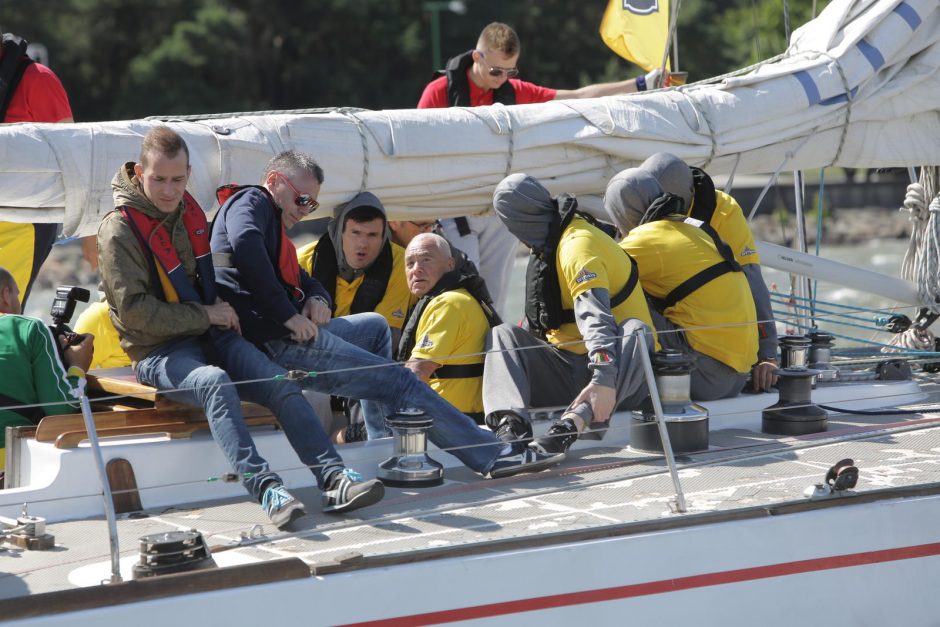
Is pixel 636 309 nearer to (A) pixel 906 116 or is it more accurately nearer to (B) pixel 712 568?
(B) pixel 712 568

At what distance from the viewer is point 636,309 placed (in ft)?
14.9

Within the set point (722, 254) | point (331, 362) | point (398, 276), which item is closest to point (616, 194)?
point (722, 254)

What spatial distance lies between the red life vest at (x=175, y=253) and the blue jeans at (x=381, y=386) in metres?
0.30

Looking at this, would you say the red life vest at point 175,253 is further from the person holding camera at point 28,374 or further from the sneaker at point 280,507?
the sneaker at point 280,507

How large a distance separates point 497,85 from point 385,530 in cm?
303

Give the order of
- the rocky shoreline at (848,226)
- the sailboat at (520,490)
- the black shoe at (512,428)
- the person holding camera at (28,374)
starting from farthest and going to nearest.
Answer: the rocky shoreline at (848,226) → the black shoe at (512,428) → the person holding camera at (28,374) → the sailboat at (520,490)

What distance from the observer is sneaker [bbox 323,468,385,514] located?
364 cm

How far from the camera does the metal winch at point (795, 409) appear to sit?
15.2 feet

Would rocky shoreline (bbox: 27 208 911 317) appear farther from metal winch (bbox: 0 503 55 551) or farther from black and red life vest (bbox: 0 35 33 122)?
metal winch (bbox: 0 503 55 551)

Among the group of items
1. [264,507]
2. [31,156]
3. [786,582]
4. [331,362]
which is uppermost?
[31,156]

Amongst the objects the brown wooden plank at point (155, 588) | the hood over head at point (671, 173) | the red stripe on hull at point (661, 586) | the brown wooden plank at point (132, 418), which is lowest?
the red stripe on hull at point (661, 586)

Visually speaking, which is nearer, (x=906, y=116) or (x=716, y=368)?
(x=716, y=368)

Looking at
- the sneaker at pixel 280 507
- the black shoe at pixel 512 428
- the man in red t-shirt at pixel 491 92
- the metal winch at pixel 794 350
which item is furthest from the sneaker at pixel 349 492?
the man in red t-shirt at pixel 491 92

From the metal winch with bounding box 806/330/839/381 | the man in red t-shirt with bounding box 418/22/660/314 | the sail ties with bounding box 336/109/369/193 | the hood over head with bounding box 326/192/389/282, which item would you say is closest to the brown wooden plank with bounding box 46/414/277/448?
the hood over head with bounding box 326/192/389/282
